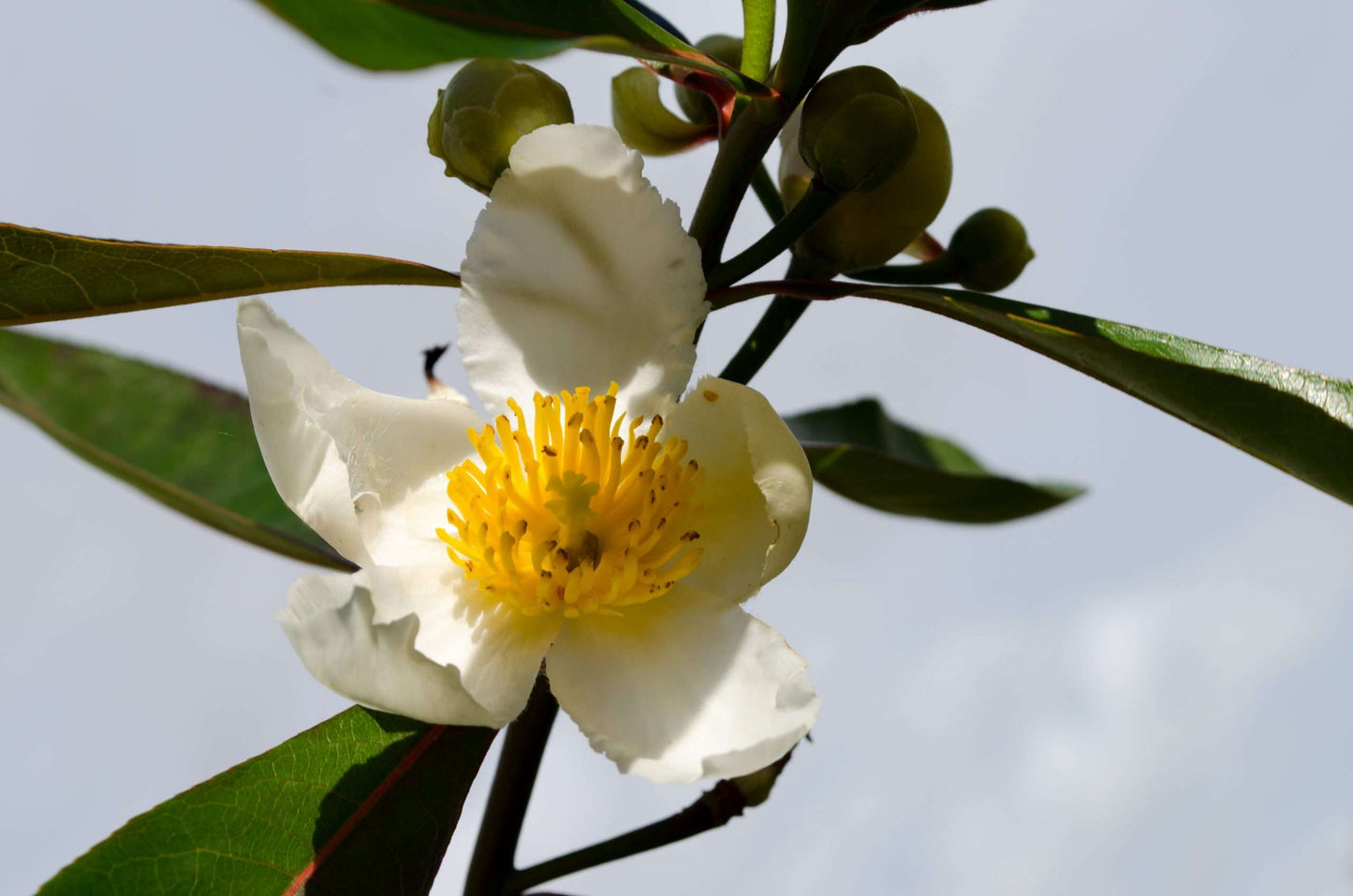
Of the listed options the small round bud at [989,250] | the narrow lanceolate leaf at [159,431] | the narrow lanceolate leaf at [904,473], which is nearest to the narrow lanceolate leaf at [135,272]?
the narrow lanceolate leaf at [159,431]

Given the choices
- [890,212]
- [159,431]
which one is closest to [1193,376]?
[890,212]

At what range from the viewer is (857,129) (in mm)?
844

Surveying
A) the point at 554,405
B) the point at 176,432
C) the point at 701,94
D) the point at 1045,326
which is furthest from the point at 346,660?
the point at 176,432

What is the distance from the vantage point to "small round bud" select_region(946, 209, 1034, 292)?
1101mm

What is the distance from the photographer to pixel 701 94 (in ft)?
3.77

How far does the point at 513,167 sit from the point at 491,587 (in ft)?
1.02

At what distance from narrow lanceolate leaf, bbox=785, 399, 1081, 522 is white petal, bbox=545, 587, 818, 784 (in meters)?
0.60

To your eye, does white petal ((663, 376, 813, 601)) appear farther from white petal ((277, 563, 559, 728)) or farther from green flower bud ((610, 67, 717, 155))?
green flower bud ((610, 67, 717, 155))

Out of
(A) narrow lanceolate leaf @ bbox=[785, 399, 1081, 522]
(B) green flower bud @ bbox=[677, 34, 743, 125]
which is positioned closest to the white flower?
(B) green flower bud @ bbox=[677, 34, 743, 125]

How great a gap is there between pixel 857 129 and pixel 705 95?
11.4 inches

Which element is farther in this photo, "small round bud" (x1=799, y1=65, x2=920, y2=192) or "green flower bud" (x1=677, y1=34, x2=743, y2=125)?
"green flower bud" (x1=677, y1=34, x2=743, y2=125)

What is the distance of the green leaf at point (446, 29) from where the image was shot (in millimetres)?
590

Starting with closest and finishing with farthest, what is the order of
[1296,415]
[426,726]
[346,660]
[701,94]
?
[346,660], [1296,415], [426,726], [701,94]

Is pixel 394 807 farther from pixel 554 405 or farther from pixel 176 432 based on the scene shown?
pixel 176 432
